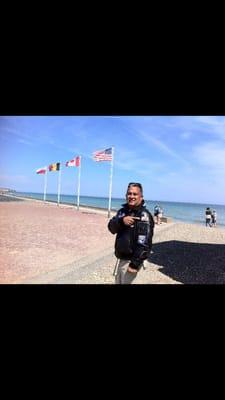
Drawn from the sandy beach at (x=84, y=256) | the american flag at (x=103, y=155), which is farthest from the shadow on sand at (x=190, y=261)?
the american flag at (x=103, y=155)

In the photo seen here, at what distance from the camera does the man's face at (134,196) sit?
238 cm

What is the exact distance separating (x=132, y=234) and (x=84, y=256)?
2.23m

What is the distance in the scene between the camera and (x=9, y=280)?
3.10m

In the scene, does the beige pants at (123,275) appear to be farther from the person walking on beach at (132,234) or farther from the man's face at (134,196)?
the man's face at (134,196)

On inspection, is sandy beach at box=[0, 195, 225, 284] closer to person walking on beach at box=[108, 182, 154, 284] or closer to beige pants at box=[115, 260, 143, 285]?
beige pants at box=[115, 260, 143, 285]

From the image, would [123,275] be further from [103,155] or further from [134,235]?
[103,155]

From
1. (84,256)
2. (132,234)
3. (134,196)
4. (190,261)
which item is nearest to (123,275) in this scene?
(132,234)

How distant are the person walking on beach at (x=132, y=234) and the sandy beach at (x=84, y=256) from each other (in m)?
0.88

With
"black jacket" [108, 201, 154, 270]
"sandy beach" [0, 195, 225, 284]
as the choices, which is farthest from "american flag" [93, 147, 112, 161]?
"black jacket" [108, 201, 154, 270]
